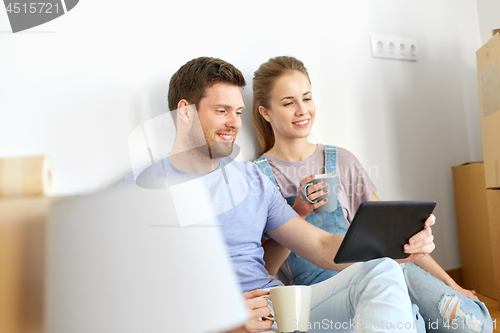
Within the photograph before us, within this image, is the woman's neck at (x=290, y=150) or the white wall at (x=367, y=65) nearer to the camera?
the white wall at (x=367, y=65)

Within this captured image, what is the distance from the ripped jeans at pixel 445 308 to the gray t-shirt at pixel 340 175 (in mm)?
294

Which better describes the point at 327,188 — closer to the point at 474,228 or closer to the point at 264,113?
the point at 264,113

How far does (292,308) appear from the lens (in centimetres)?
58

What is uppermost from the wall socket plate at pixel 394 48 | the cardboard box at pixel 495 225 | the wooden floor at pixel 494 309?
the wall socket plate at pixel 394 48

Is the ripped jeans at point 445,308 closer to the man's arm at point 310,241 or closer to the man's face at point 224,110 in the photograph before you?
the man's arm at point 310,241

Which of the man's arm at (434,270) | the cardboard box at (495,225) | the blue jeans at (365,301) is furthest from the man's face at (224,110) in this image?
the cardboard box at (495,225)

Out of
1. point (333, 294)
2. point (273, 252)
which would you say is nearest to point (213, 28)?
point (273, 252)

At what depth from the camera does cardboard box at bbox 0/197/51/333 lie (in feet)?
0.67

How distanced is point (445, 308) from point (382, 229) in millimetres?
424

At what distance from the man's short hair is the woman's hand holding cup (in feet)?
1.09

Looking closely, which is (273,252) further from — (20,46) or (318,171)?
(20,46)

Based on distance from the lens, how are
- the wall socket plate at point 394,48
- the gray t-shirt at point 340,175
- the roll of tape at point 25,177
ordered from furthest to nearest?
the wall socket plate at point 394,48 < the gray t-shirt at point 340,175 < the roll of tape at point 25,177

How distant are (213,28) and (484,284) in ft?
4.33

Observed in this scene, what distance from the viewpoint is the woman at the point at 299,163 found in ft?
3.75
